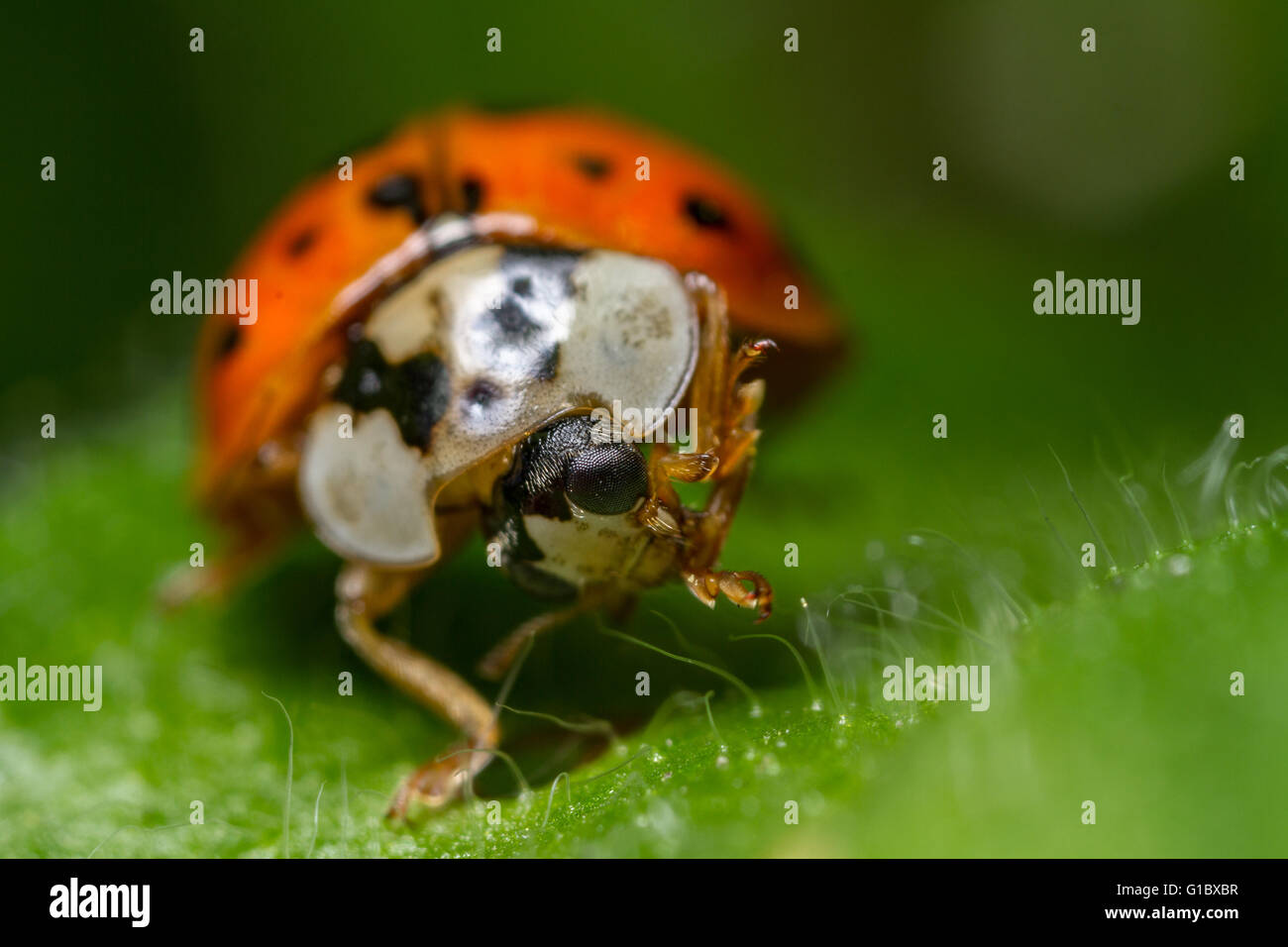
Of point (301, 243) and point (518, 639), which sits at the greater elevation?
point (301, 243)

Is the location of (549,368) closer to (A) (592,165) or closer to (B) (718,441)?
(B) (718,441)

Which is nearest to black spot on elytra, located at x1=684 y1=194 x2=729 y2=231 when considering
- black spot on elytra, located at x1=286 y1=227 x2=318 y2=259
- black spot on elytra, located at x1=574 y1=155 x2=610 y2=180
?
black spot on elytra, located at x1=574 y1=155 x2=610 y2=180

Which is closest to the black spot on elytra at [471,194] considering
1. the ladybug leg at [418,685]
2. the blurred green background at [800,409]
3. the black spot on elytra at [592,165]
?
the black spot on elytra at [592,165]

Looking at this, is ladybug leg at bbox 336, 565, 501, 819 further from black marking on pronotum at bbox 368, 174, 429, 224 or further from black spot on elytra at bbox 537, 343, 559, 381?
black marking on pronotum at bbox 368, 174, 429, 224

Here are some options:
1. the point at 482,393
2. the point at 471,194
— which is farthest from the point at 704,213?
the point at 482,393

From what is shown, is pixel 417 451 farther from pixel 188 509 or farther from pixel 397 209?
pixel 188 509

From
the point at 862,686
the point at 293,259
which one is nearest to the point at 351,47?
the point at 293,259
